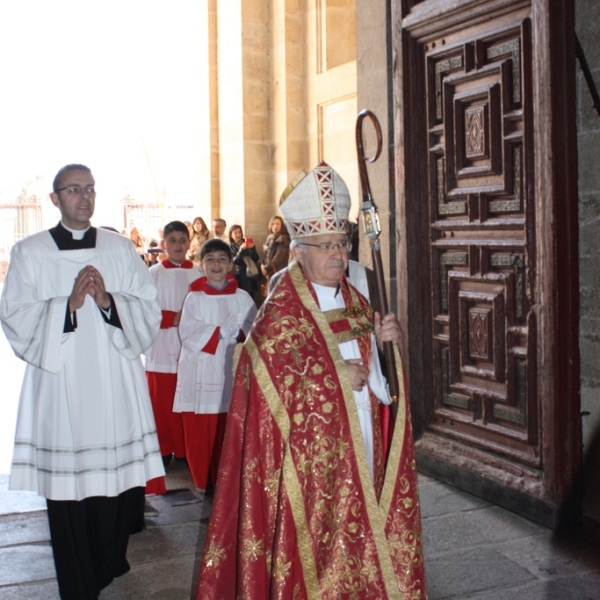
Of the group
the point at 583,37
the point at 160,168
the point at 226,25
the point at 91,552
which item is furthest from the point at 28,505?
the point at 160,168

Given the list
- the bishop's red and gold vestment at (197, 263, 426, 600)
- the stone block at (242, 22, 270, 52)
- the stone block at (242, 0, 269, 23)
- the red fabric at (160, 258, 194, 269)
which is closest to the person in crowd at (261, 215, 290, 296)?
the stone block at (242, 22, 270, 52)

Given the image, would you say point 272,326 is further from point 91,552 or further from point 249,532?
point 91,552

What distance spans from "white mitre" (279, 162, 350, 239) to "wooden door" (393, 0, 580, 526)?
177 centimetres

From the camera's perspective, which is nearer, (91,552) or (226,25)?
(91,552)

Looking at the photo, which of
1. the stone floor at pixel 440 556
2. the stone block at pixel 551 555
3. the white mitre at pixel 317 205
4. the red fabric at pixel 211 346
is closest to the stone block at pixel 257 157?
the red fabric at pixel 211 346

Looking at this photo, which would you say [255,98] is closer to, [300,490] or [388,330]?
[388,330]

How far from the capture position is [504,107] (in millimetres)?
4875

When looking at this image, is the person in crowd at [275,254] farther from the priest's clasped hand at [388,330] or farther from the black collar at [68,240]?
the priest's clasped hand at [388,330]

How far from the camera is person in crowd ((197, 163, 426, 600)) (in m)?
3.00

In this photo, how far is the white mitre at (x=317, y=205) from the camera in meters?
3.10

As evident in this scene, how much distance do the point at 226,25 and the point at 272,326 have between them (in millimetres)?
13418

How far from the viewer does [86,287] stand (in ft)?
12.4

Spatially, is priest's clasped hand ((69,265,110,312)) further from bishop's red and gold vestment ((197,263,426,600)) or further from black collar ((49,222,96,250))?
bishop's red and gold vestment ((197,263,426,600))

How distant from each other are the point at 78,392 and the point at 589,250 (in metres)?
2.73
